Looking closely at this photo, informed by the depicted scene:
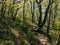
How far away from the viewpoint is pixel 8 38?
78.0 feet

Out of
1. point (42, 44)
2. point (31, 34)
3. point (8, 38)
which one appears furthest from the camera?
point (31, 34)

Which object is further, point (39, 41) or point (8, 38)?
point (39, 41)

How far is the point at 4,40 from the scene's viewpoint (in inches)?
883

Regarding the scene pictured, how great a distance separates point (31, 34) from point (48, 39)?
3039 millimetres

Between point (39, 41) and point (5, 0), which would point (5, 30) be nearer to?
point (39, 41)

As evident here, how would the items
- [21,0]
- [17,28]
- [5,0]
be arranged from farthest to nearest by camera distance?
[21,0], [5,0], [17,28]

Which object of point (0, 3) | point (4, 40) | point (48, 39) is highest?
point (0, 3)

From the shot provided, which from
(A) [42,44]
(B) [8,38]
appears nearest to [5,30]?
(B) [8,38]

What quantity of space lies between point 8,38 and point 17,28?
5.55 metres

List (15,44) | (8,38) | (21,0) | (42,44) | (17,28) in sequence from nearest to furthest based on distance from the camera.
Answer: (15,44) < (8,38) < (42,44) < (17,28) < (21,0)

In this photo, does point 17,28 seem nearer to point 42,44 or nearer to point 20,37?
point 20,37

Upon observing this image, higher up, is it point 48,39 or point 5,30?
point 5,30

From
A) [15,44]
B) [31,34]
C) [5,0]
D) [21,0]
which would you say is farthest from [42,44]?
[21,0]

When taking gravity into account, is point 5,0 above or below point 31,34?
above
